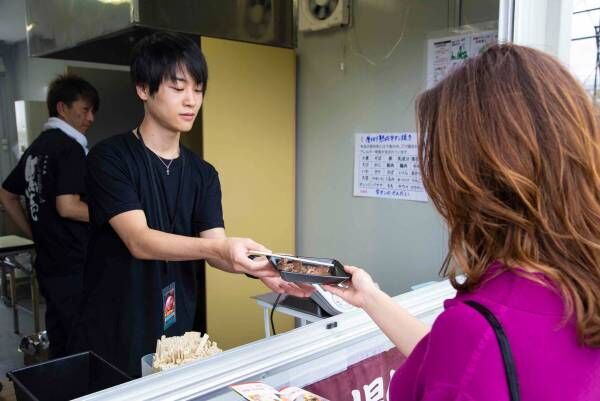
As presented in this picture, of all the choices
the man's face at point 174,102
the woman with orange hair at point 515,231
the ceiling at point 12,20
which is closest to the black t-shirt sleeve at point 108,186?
the man's face at point 174,102

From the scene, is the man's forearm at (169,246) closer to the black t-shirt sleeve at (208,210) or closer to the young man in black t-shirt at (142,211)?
the young man in black t-shirt at (142,211)

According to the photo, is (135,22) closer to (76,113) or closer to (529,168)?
(76,113)

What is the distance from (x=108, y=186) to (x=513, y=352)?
0.98 metres

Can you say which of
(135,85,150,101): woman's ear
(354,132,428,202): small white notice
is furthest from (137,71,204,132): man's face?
(354,132,428,202): small white notice

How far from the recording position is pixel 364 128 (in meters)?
2.57

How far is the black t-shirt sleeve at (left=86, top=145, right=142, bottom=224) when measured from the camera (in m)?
1.22

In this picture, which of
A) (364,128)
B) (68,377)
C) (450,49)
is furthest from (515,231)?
(364,128)

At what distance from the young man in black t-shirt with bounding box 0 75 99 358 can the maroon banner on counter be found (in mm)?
1499

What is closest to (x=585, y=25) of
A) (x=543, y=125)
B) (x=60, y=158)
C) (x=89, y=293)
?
(x=543, y=125)

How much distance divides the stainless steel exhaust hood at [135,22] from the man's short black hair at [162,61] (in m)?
0.89

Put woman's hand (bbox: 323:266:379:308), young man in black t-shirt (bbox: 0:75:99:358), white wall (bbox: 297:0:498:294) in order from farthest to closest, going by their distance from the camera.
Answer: white wall (bbox: 297:0:498:294) → young man in black t-shirt (bbox: 0:75:99:358) → woman's hand (bbox: 323:266:379:308)

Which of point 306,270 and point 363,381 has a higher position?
point 306,270

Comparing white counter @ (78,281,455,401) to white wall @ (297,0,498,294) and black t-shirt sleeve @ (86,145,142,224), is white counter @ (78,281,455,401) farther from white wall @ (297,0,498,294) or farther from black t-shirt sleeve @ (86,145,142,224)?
white wall @ (297,0,498,294)

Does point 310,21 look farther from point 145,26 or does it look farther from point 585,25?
point 585,25
